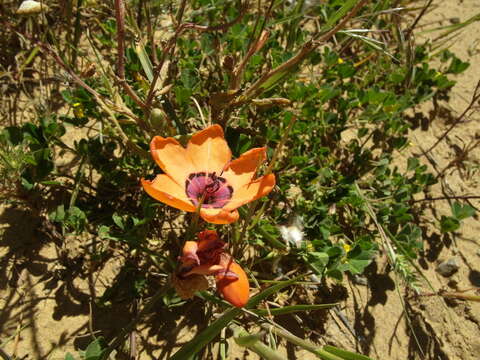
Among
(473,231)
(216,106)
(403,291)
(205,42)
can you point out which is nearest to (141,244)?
(216,106)

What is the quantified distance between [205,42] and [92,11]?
3.34ft

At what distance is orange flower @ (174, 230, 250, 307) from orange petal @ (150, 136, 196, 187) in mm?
312

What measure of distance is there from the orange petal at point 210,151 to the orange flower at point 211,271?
38cm

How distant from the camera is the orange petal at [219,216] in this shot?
1467mm

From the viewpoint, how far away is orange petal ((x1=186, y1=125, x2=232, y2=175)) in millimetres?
1851

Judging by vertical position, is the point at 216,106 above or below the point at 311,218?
above

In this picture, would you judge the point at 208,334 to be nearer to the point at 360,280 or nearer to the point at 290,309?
the point at 290,309

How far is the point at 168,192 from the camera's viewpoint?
1627mm

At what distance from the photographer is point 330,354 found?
5.34ft

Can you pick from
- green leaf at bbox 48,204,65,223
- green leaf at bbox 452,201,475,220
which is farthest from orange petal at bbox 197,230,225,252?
green leaf at bbox 452,201,475,220

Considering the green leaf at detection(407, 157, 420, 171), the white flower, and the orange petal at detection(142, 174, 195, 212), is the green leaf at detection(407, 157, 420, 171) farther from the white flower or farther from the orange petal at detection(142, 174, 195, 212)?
the orange petal at detection(142, 174, 195, 212)

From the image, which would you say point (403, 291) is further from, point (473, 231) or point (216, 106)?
point (216, 106)

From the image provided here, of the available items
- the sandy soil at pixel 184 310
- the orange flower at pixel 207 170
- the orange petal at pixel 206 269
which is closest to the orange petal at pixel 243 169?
the orange flower at pixel 207 170

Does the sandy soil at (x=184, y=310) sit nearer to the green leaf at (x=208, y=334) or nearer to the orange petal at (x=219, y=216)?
the green leaf at (x=208, y=334)
